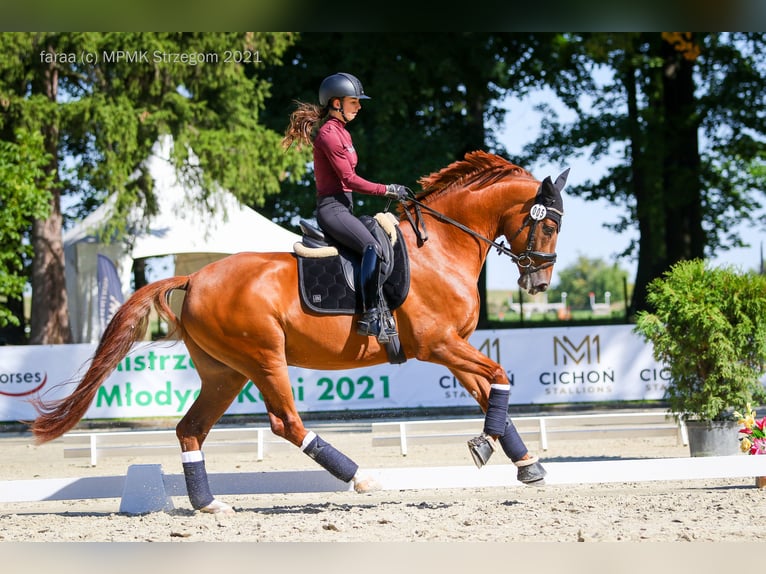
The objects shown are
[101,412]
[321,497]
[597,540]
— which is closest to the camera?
[597,540]

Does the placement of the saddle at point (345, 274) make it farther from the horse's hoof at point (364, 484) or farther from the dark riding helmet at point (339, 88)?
the horse's hoof at point (364, 484)

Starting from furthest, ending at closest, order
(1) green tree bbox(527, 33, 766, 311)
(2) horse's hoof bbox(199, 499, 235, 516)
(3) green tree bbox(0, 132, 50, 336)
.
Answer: (1) green tree bbox(527, 33, 766, 311) < (3) green tree bbox(0, 132, 50, 336) < (2) horse's hoof bbox(199, 499, 235, 516)

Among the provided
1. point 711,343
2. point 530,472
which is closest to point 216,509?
point 530,472

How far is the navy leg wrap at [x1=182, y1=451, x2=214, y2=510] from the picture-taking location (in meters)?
6.54

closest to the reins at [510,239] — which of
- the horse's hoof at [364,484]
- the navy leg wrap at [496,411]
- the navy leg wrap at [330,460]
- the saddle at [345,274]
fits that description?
the saddle at [345,274]

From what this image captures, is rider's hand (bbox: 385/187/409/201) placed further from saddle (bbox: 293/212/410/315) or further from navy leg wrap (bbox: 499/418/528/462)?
navy leg wrap (bbox: 499/418/528/462)

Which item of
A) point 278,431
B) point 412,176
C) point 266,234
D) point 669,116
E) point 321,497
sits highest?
point 669,116

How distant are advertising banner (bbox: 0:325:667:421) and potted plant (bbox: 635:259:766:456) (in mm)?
5419

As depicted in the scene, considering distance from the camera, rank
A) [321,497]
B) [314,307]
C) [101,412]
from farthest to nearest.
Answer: [101,412] → [321,497] → [314,307]

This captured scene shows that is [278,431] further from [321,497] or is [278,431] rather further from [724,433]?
[724,433]

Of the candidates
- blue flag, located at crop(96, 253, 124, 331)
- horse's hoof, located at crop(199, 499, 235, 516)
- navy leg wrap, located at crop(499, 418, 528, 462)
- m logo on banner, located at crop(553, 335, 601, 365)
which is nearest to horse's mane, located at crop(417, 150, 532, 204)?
navy leg wrap, located at crop(499, 418, 528, 462)

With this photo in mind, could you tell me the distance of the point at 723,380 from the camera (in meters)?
9.08

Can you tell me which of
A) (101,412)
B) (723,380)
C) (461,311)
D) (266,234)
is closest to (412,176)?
(266,234)

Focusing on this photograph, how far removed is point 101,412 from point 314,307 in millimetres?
9378
